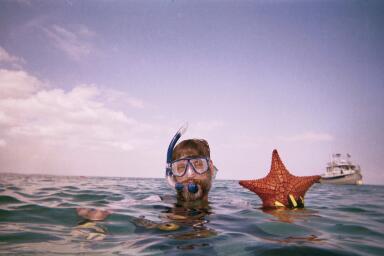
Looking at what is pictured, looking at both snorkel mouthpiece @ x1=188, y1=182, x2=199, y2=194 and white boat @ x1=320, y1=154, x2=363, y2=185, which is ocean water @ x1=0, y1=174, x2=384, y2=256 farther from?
white boat @ x1=320, y1=154, x2=363, y2=185

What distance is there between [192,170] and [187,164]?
158 millimetres

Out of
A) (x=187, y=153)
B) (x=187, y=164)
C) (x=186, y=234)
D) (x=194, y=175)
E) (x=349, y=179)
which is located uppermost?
(x=187, y=153)

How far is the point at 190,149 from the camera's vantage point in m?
5.36

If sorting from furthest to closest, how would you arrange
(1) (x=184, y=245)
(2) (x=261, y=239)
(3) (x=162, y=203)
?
1. (3) (x=162, y=203)
2. (2) (x=261, y=239)
3. (1) (x=184, y=245)

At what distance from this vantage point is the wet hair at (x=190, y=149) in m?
5.32

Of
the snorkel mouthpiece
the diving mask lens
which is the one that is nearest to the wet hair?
the diving mask lens

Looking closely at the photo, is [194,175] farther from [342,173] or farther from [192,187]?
[342,173]

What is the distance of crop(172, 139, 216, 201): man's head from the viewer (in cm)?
505

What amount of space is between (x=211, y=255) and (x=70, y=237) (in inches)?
66.9

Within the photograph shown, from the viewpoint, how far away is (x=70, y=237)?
2.98m

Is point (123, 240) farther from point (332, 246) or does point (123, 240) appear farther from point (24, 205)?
point (24, 205)

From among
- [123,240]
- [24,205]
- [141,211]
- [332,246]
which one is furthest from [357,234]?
[24,205]

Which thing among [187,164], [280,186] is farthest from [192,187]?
[280,186]

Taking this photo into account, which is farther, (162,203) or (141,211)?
(162,203)
